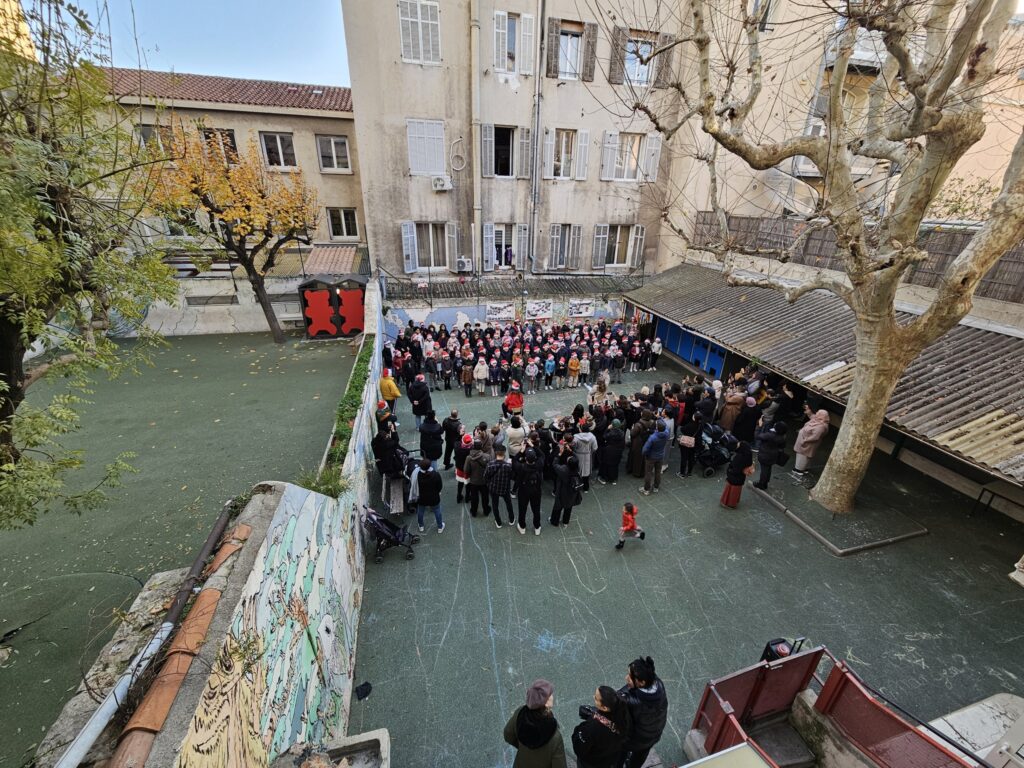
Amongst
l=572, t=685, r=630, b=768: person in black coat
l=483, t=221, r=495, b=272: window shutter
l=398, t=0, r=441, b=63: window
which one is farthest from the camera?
l=483, t=221, r=495, b=272: window shutter

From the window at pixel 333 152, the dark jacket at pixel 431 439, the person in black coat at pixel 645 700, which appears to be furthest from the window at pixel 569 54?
the person in black coat at pixel 645 700

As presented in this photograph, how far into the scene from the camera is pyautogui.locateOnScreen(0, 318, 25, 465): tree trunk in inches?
142

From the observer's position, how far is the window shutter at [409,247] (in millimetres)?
17094

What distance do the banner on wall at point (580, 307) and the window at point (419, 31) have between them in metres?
9.87

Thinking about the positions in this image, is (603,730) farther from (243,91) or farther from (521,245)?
(243,91)

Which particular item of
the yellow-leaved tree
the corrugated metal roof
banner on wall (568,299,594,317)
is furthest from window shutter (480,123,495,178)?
the corrugated metal roof

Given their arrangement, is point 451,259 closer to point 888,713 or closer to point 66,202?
point 66,202

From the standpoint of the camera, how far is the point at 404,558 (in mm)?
7117

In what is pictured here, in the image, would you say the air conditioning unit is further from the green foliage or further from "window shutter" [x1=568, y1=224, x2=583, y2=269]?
the green foliage

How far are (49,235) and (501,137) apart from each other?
54.6 ft

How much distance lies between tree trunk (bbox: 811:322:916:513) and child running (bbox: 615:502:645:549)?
151 inches

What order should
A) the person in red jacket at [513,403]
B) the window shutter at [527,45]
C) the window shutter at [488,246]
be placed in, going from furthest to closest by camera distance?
the window shutter at [488,246] < the window shutter at [527,45] < the person in red jacket at [513,403]

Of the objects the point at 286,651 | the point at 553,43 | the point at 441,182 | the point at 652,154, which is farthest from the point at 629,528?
the point at 553,43

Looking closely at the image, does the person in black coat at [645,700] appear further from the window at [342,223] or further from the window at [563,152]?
the window at [342,223]
